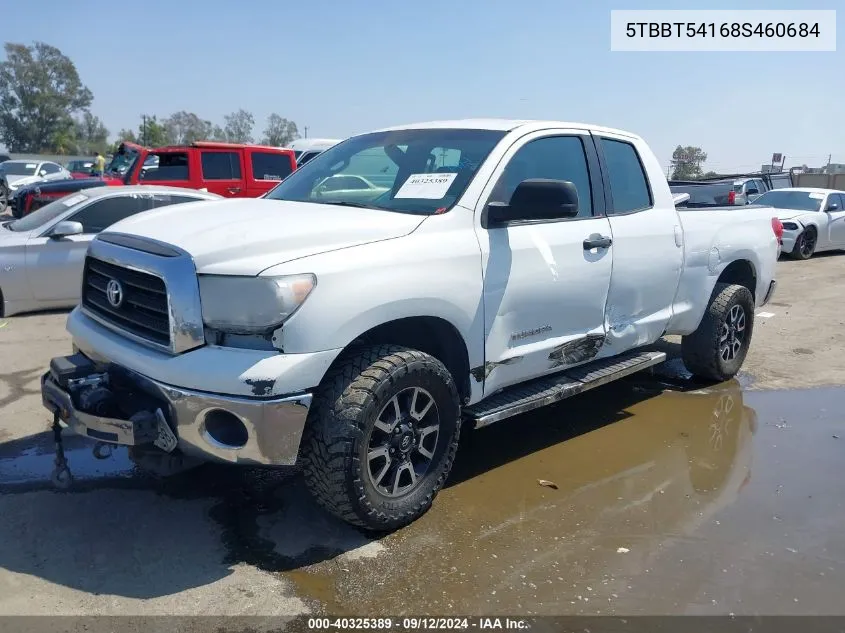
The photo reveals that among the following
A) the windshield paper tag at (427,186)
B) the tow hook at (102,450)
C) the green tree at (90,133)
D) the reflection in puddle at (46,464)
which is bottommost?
the reflection in puddle at (46,464)

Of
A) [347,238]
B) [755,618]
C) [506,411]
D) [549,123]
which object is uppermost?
[549,123]

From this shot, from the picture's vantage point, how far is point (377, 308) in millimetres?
3152

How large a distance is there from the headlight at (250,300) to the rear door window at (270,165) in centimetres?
975

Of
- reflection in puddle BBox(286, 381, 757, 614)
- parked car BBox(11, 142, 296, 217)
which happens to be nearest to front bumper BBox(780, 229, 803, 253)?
parked car BBox(11, 142, 296, 217)

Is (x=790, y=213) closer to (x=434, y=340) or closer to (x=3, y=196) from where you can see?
(x=434, y=340)

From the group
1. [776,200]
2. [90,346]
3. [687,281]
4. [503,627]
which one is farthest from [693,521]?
[776,200]

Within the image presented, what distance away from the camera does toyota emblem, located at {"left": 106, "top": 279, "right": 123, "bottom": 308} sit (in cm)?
339

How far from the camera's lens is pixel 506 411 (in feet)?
12.6

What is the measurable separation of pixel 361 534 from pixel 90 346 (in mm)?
1622

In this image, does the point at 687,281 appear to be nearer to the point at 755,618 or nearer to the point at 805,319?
the point at 755,618

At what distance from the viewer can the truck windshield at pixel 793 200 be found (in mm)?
15211

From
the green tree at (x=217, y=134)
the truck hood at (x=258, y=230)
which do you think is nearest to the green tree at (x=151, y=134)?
the green tree at (x=217, y=134)

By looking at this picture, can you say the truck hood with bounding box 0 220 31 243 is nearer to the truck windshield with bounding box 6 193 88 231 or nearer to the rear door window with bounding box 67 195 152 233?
the truck windshield with bounding box 6 193 88 231

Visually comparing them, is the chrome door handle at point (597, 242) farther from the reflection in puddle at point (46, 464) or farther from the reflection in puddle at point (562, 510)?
the reflection in puddle at point (46, 464)
